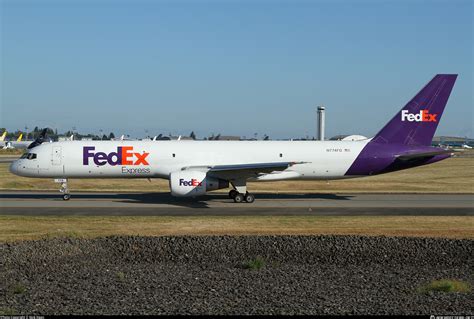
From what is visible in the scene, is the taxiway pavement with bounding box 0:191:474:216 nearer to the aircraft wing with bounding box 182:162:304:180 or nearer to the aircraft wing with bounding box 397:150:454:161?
the aircraft wing with bounding box 182:162:304:180

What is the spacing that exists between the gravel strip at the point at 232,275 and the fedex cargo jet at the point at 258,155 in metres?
14.5

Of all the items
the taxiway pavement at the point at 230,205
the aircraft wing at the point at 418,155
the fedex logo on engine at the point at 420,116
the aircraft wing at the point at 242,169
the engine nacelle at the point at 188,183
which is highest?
the fedex logo on engine at the point at 420,116

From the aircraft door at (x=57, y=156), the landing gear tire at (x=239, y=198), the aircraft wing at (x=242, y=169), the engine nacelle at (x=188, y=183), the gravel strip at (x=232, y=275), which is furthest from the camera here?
the aircraft door at (x=57, y=156)

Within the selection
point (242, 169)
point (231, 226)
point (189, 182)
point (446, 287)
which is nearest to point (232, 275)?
point (446, 287)

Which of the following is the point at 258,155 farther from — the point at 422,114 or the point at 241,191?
the point at 422,114

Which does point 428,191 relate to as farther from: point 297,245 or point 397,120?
point 297,245

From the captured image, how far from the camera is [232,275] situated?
1422 centimetres

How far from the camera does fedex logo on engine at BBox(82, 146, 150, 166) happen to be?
32500mm

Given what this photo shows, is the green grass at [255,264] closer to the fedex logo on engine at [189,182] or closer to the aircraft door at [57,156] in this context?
the fedex logo on engine at [189,182]

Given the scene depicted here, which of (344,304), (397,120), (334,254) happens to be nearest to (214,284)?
(344,304)

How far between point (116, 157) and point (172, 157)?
330 cm

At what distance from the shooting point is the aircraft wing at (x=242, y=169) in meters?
31.1

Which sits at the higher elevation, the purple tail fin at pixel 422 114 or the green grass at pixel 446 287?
the purple tail fin at pixel 422 114

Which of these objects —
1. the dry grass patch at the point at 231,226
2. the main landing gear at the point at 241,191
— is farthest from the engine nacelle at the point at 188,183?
the dry grass patch at the point at 231,226
